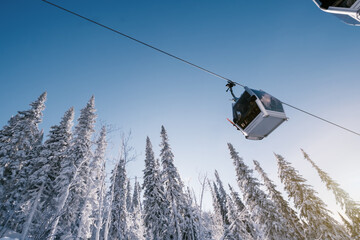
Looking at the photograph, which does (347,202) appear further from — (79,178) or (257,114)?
(79,178)

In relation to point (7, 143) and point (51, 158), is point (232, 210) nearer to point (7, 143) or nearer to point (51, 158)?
point (51, 158)

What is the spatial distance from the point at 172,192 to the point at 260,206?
412 inches

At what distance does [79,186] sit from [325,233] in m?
24.7

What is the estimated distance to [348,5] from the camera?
131 inches

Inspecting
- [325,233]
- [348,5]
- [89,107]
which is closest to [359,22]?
[348,5]

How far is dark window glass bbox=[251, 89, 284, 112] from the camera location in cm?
482

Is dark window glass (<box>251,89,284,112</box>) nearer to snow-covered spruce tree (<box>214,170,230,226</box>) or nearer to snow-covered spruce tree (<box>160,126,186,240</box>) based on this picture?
snow-covered spruce tree (<box>160,126,186,240</box>)

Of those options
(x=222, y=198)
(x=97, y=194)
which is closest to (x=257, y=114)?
(x=97, y=194)

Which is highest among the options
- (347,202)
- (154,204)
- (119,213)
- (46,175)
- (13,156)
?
(13,156)

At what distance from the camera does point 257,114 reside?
4832mm

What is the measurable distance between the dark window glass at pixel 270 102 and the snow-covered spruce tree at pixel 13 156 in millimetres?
24521

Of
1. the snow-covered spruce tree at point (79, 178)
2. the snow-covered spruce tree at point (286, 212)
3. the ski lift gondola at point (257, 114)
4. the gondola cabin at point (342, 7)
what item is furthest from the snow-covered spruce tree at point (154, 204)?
the gondola cabin at point (342, 7)

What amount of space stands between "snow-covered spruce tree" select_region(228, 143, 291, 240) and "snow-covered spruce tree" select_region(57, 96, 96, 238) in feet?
57.3

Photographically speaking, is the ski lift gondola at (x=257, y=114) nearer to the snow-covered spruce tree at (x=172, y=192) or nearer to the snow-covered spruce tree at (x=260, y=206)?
the snow-covered spruce tree at (x=172, y=192)
